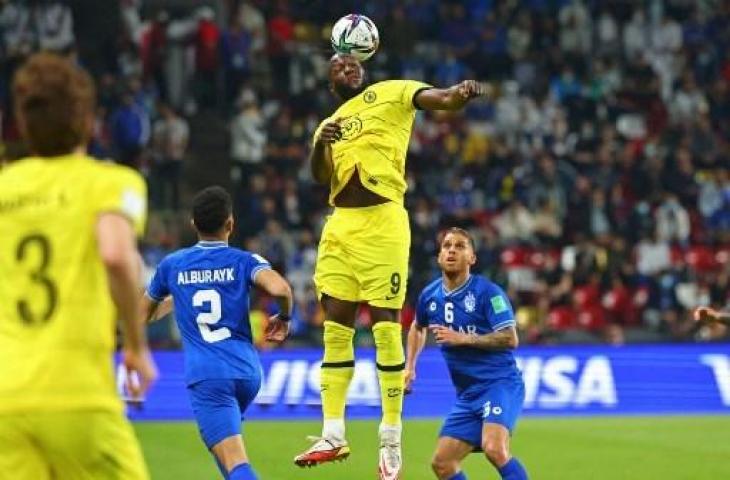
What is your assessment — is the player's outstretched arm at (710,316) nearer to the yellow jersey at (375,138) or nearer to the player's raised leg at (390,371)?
the player's raised leg at (390,371)

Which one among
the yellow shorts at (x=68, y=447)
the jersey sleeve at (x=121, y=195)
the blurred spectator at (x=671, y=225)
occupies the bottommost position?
the blurred spectator at (x=671, y=225)

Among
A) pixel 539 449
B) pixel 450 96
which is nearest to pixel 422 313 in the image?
→ pixel 450 96

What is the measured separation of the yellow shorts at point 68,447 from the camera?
18.1ft

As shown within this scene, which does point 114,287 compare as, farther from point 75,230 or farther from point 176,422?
point 176,422

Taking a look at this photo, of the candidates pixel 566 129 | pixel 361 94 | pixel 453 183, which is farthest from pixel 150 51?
pixel 361 94

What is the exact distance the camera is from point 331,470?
13.4 meters

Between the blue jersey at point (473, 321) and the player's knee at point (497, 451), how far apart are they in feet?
1.57

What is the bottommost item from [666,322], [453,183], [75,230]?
[666,322]

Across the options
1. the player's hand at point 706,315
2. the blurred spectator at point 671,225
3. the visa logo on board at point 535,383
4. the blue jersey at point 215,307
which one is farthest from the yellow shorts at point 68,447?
the blurred spectator at point 671,225

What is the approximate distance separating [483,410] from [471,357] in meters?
0.40

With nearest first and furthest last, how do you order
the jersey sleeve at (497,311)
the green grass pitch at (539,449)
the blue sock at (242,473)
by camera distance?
the blue sock at (242,473) → the jersey sleeve at (497,311) → the green grass pitch at (539,449)

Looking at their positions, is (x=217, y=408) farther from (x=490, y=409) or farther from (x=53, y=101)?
(x=53, y=101)

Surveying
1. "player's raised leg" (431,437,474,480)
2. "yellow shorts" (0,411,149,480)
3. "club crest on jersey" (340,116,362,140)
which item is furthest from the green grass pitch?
"yellow shorts" (0,411,149,480)

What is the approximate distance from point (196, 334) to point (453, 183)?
57.0 feet
